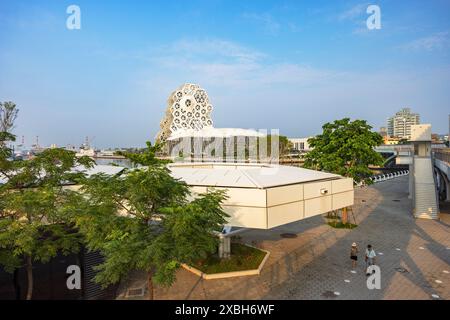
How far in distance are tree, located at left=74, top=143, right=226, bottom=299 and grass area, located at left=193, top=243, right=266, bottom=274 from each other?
5527 millimetres

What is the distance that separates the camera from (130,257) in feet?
29.4

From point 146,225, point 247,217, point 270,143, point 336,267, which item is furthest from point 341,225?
point 270,143

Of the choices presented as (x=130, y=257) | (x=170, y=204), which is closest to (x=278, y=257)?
(x=170, y=204)

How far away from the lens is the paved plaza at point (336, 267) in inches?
530

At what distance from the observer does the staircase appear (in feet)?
89.3

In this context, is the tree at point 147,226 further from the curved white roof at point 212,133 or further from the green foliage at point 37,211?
the curved white roof at point 212,133

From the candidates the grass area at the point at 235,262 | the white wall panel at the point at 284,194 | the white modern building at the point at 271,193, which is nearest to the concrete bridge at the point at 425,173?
the white modern building at the point at 271,193

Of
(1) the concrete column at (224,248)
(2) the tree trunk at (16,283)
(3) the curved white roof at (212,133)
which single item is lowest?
(1) the concrete column at (224,248)

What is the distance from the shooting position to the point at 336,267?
16375 mm

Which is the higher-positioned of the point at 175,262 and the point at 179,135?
the point at 179,135

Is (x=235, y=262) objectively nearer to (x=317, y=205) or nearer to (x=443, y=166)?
(x=317, y=205)

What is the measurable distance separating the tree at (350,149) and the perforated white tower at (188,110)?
5840 cm
